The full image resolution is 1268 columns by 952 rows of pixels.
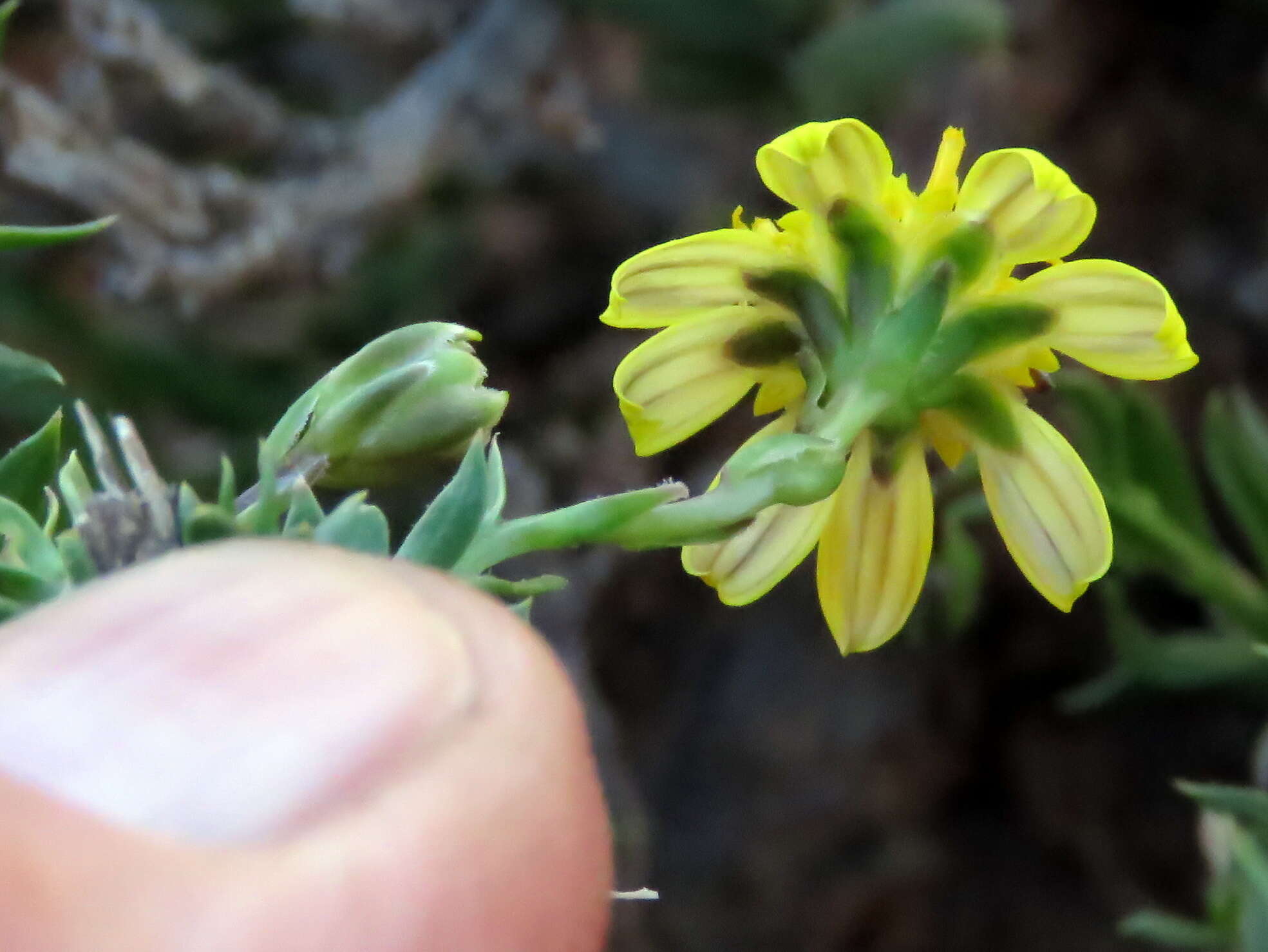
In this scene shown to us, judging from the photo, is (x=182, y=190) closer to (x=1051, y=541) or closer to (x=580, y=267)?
(x=580, y=267)

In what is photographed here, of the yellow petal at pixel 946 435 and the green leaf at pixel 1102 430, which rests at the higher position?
the yellow petal at pixel 946 435

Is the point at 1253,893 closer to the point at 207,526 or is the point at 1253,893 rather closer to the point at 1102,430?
the point at 1102,430

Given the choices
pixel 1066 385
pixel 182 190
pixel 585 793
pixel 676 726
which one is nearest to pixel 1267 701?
pixel 1066 385

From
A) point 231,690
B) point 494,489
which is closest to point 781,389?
point 494,489

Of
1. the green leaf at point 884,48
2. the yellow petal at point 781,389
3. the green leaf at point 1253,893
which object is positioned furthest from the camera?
the green leaf at point 884,48

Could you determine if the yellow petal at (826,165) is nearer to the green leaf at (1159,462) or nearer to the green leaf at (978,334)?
the green leaf at (978,334)

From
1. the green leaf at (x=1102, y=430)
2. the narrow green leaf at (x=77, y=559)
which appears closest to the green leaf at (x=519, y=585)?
the narrow green leaf at (x=77, y=559)
